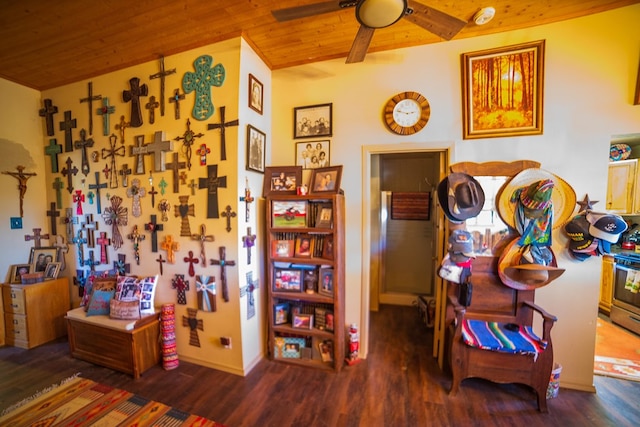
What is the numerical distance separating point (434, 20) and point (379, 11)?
34 centimetres

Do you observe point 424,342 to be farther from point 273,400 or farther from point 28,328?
point 28,328

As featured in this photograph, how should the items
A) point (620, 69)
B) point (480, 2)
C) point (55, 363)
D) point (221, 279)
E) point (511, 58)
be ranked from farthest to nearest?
point (55, 363)
point (221, 279)
point (511, 58)
point (620, 69)
point (480, 2)

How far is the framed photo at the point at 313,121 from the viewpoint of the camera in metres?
2.19

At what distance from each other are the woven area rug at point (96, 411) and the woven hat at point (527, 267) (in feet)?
7.93

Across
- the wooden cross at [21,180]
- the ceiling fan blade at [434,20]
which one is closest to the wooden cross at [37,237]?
the wooden cross at [21,180]

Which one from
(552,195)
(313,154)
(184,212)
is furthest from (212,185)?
(552,195)

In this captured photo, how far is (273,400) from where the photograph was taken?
67.8 inches

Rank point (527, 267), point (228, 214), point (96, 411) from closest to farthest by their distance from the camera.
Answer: point (96, 411) → point (527, 267) → point (228, 214)

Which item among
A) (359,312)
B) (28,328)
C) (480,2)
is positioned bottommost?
(28,328)

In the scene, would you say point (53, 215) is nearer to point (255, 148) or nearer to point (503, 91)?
point (255, 148)

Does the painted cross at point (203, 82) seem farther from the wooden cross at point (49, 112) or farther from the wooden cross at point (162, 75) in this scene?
the wooden cross at point (49, 112)

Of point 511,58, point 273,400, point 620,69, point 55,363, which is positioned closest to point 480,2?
point 511,58

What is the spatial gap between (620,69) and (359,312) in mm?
2775

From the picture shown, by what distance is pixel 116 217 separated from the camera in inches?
91.6
